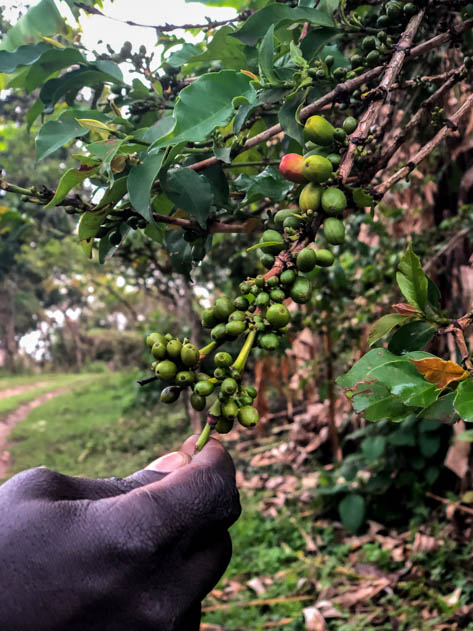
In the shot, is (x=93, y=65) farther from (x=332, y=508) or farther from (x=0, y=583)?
(x=332, y=508)

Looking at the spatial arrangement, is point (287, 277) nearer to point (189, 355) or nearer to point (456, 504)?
point (189, 355)

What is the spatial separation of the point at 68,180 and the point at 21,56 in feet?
1.39

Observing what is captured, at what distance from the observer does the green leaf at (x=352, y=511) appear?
3211 millimetres

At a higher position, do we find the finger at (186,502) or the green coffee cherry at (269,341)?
the green coffee cherry at (269,341)

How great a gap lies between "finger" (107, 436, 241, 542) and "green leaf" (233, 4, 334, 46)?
69cm

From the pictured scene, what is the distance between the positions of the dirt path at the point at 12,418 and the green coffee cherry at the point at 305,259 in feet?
19.9

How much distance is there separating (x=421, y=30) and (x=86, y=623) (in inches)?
52.0

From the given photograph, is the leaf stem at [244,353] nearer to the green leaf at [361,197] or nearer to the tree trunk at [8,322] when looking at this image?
the green leaf at [361,197]

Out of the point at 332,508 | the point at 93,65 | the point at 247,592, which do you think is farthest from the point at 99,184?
the point at 332,508

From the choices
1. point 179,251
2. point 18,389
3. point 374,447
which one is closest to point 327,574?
point 374,447

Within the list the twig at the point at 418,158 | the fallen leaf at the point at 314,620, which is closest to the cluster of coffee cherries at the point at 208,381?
the twig at the point at 418,158

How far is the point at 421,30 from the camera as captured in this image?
124cm

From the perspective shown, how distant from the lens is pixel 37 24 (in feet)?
3.84

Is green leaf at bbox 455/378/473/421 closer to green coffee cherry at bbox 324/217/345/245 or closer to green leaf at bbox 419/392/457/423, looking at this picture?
green leaf at bbox 419/392/457/423
